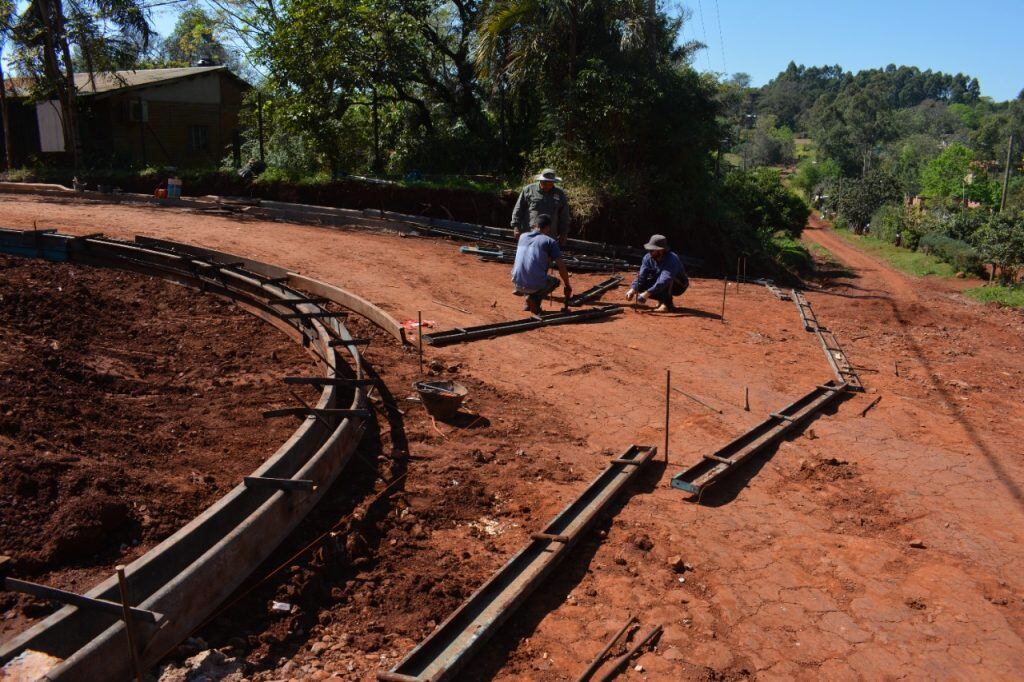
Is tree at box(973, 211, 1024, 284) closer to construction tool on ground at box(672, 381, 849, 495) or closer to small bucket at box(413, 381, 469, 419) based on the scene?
construction tool on ground at box(672, 381, 849, 495)

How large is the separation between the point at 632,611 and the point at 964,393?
628 cm

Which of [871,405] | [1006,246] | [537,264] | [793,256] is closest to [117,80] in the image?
[537,264]

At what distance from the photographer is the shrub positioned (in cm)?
2742

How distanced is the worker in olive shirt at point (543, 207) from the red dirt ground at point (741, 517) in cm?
152

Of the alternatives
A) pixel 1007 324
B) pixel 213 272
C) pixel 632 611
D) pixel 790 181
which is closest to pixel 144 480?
pixel 632 611

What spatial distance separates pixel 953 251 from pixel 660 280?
2404 centimetres

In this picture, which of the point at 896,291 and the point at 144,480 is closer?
the point at 144,480

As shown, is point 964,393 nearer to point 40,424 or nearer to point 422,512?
point 422,512

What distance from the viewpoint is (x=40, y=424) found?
5.59 metres

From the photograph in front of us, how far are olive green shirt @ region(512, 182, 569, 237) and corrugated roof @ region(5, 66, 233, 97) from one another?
64.8 feet

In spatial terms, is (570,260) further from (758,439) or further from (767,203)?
(767,203)

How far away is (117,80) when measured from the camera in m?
27.4

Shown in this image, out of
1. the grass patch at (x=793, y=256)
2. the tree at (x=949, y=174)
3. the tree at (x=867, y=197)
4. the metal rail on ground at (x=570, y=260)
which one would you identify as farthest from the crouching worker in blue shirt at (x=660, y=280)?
the tree at (x=949, y=174)

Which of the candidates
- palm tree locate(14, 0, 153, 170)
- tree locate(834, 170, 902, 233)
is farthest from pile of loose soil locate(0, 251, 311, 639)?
tree locate(834, 170, 902, 233)
